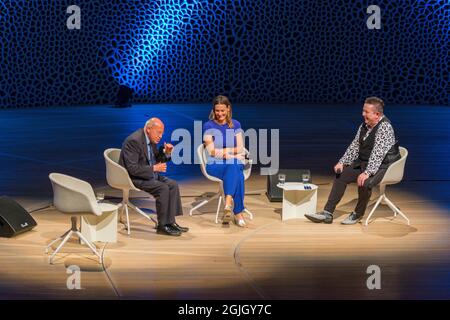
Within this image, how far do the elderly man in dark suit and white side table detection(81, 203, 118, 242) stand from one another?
45cm

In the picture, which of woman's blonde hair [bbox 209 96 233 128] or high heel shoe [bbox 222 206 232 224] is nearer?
high heel shoe [bbox 222 206 232 224]

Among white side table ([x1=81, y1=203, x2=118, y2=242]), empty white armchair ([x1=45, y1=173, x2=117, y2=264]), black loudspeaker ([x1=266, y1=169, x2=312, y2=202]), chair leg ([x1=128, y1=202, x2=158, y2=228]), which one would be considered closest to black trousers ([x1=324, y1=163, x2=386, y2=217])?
black loudspeaker ([x1=266, y1=169, x2=312, y2=202])

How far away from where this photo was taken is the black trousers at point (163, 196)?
6836mm

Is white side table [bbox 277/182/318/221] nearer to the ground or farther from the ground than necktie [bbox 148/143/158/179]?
nearer to the ground

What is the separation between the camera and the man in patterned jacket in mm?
7148

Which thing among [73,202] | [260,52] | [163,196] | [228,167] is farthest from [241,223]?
[260,52]

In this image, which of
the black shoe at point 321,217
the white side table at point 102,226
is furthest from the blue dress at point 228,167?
the white side table at point 102,226

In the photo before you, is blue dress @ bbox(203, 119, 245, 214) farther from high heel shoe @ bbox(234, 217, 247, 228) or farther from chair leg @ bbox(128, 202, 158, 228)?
chair leg @ bbox(128, 202, 158, 228)

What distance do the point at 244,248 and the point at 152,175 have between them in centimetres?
110

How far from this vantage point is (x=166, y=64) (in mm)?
19297

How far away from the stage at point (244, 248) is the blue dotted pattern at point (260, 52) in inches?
308

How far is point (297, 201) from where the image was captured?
24.6ft

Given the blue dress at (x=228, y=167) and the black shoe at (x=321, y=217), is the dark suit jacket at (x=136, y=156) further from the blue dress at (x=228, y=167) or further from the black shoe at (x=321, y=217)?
the black shoe at (x=321, y=217)
